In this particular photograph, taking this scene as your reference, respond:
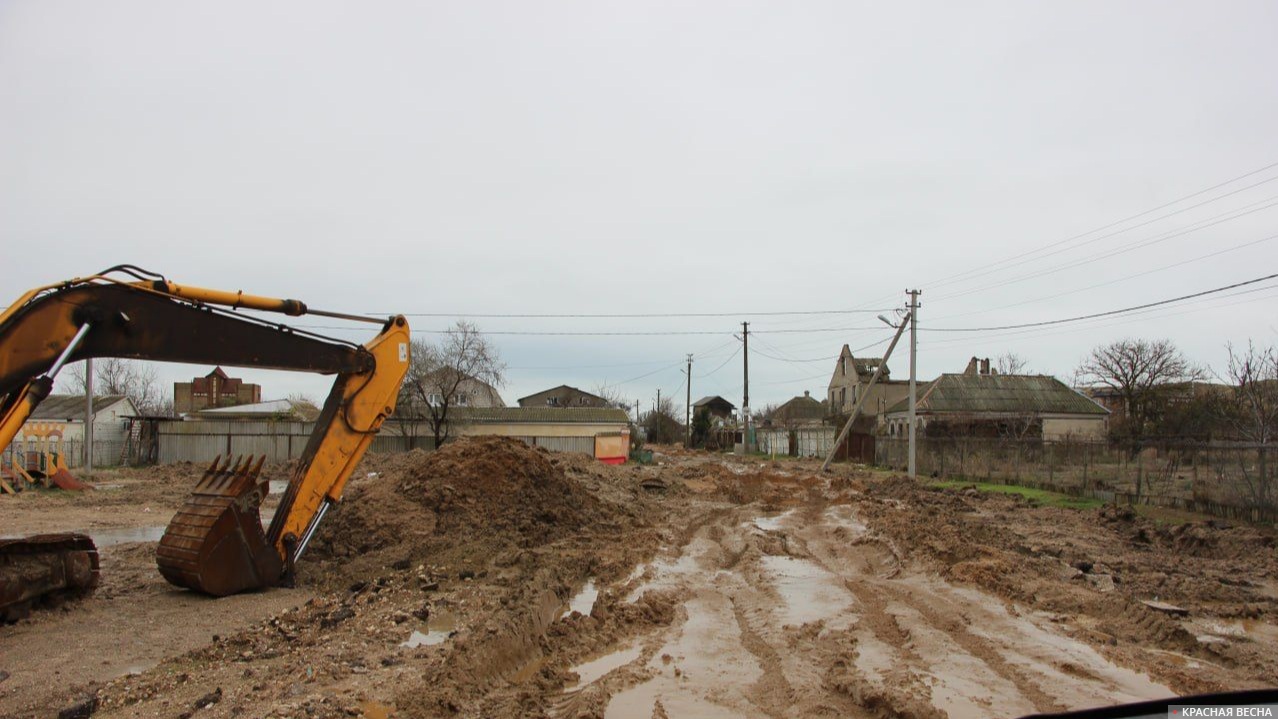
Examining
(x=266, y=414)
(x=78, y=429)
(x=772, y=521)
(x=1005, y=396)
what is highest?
(x=1005, y=396)

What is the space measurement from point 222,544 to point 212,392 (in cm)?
7056

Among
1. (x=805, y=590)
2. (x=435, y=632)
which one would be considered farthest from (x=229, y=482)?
(x=805, y=590)

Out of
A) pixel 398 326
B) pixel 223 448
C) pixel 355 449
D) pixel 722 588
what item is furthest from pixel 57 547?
pixel 223 448

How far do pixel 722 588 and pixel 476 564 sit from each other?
3431mm

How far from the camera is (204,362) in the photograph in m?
8.78

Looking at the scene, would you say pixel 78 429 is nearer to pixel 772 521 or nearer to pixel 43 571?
pixel 772 521

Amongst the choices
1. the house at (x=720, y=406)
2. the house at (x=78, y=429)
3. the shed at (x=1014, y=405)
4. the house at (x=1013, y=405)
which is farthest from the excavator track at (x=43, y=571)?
the house at (x=720, y=406)

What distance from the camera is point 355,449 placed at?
1002 cm

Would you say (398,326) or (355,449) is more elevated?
(398,326)

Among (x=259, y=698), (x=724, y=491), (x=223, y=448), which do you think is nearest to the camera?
(x=259, y=698)

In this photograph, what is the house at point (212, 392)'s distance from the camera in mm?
70750

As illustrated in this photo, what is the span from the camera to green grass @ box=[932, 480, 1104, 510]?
19.3 meters

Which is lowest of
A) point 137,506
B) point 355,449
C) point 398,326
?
point 137,506

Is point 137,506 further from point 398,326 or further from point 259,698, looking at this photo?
point 259,698
